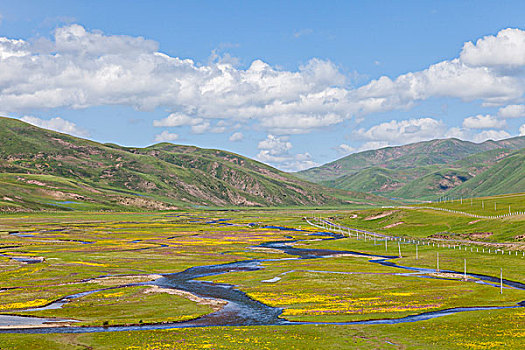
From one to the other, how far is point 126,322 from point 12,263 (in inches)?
2731

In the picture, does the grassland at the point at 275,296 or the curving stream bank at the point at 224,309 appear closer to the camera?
the grassland at the point at 275,296

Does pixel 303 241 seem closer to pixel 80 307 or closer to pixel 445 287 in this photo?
pixel 445 287

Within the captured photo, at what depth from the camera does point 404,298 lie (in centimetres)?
7862

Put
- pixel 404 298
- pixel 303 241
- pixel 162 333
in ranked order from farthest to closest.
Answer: pixel 303 241 → pixel 404 298 → pixel 162 333

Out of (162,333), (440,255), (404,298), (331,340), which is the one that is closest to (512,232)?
(440,255)

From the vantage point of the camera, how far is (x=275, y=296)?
8231 cm

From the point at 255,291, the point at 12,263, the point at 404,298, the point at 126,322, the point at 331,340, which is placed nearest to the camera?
the point at 331,340

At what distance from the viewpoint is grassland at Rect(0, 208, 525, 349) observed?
5353 cm

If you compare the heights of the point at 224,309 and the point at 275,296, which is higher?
the point at 275,296

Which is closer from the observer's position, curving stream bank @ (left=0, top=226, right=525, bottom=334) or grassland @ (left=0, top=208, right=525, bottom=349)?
grassland @ (left=0, top=208, right=525, bottom=349)

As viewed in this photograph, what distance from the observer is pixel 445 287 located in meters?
87.5

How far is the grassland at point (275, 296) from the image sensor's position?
176 feet

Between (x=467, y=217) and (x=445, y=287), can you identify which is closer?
(x=445, y=287)

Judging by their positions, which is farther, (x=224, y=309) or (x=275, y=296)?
(x=275, y=296)
